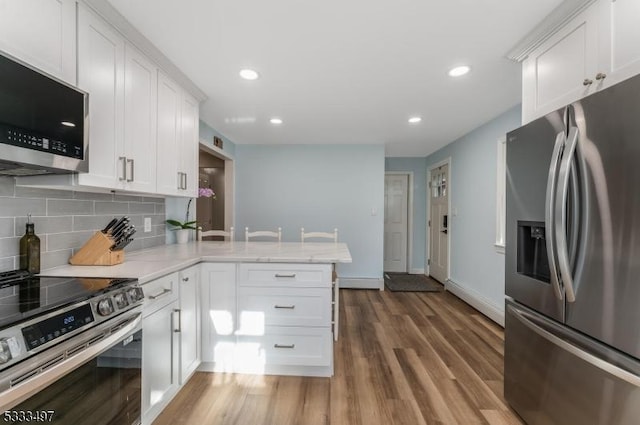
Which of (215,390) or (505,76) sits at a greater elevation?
(505,76)

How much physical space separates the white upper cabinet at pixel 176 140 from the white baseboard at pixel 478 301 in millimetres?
3435

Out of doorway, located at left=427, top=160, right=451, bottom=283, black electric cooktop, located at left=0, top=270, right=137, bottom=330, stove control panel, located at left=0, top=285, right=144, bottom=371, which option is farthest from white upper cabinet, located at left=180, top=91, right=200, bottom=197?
doorway, located at left=427, top=160, right=451, bottom=283

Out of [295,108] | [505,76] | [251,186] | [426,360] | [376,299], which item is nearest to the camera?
[505,76]

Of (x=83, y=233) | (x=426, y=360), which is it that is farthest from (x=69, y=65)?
(x=426, y=360)

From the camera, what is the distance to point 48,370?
96 cm

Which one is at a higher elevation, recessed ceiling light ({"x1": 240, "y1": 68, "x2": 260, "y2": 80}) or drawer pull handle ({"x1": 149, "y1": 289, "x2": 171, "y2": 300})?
recessed ceiling light ({"x1": 240, "y1": 68, "x2": 260, "y2": 80})

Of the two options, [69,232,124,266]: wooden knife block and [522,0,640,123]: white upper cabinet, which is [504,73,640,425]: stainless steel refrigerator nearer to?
[522,0,640,123]: white upper cabinet

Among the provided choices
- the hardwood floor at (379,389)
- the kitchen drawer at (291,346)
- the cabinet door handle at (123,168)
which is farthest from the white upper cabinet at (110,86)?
the hardwood floor at (379,389)

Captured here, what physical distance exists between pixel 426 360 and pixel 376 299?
1.69 metres

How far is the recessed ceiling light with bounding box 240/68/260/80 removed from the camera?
2.18 m

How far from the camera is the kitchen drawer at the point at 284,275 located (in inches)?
83.7

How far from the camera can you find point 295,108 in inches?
118

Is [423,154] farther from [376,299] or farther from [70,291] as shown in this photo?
[70,291]

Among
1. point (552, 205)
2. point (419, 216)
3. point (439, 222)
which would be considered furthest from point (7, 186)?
point (419, 216)
